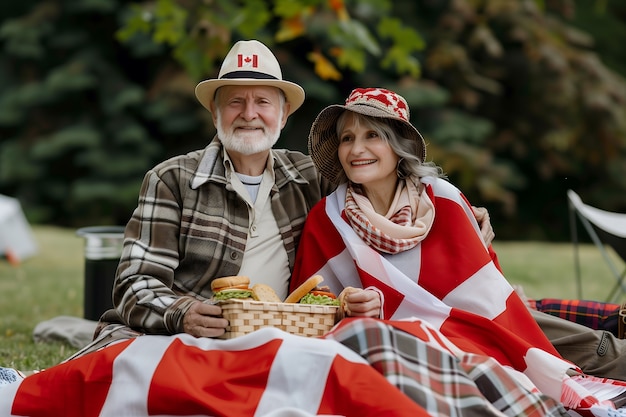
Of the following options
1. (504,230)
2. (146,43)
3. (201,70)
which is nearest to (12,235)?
(201,70)

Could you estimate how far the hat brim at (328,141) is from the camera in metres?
3.37

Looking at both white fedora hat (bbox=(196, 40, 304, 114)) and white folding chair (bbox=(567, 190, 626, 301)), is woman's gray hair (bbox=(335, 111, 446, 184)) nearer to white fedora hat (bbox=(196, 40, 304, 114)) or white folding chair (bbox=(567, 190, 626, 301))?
white fedora hat (bbox=(196, 40, 304, 114))

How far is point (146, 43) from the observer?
1439 cm

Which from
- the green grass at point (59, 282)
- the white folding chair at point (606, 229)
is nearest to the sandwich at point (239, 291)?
the green grass at point (59, 282)

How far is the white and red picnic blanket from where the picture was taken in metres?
3.03

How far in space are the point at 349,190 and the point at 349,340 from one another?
3.03 feet

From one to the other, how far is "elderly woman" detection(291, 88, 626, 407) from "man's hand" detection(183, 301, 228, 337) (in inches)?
23.9

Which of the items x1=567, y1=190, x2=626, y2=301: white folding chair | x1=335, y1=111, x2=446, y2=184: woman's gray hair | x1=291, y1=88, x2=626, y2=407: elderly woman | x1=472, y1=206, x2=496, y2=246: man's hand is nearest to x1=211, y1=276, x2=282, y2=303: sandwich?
x1=291, y1=88, x2=626, y2=407: elderly woman

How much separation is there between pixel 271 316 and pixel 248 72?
114 centimetres

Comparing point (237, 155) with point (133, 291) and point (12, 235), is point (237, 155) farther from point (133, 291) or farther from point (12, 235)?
point (12, 235)

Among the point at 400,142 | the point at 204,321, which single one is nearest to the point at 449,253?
the point at 400,142

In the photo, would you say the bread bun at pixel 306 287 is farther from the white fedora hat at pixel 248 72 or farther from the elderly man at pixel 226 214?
the white fedora hat at pixel 248 72

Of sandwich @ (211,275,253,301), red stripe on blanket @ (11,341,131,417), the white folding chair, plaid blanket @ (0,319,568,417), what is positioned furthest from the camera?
the white folding chair

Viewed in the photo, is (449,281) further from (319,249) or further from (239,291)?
(239,291)
